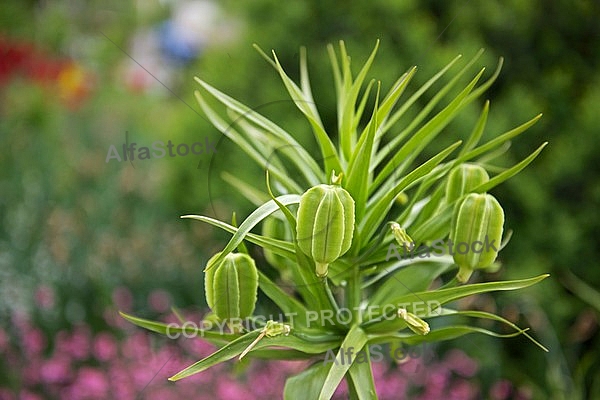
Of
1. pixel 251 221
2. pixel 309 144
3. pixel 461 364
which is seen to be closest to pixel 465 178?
pixel 251 221

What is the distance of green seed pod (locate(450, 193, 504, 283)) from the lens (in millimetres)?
396

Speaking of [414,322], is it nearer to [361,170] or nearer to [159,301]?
[361,170]

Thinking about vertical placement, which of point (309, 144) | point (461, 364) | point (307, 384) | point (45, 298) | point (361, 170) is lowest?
Answer: point (461, 364)

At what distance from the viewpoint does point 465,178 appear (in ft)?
1.43

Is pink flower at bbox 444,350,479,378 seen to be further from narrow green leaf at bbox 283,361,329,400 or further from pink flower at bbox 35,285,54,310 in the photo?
narrow green leaf at bbox 283,361,329,400

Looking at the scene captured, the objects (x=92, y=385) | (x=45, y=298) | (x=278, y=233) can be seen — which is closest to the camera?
(x=278, y=233)

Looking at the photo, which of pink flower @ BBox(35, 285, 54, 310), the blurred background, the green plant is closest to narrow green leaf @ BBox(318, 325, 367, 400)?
the green plant

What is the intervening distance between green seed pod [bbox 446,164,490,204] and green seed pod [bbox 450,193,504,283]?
3 centimetres

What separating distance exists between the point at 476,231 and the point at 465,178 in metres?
0.05

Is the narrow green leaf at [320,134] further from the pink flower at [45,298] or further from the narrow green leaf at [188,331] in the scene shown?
the pink flower at [45,298]

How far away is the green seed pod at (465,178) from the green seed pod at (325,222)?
3.5 inches

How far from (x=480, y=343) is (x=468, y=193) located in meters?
1.05

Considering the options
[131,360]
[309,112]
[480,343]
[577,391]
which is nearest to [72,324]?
[131,360]

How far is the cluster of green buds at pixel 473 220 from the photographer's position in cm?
40
